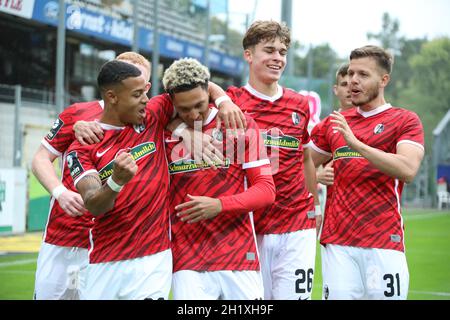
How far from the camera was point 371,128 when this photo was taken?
4.64m

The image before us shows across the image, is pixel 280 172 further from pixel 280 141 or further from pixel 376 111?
pixel 376 111

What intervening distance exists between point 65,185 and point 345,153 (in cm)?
196

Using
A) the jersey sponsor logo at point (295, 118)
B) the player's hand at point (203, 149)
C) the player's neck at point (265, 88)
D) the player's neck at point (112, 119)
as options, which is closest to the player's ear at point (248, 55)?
the player's neck at point (265, 88)

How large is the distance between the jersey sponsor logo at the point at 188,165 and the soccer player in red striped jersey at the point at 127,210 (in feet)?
0.50

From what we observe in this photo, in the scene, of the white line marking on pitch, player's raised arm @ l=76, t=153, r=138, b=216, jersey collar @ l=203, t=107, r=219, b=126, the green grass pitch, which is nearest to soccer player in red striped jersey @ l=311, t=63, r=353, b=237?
jersey collar @ l=203, t=107, r=219, b=126

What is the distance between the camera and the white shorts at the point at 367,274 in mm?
4480

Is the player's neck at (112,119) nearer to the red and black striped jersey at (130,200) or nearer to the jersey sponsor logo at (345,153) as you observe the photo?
the red and black striped jersey at (130,200)

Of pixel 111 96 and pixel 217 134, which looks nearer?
pixel 111 96

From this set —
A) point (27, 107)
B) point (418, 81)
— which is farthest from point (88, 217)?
point (418, 81)

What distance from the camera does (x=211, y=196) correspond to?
156 inches

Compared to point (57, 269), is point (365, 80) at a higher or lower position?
higher

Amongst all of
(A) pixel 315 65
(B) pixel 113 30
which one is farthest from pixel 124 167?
(A) pixel 315 65

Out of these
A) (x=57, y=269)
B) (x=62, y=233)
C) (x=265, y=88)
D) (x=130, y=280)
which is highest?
(x=265, y=88)
